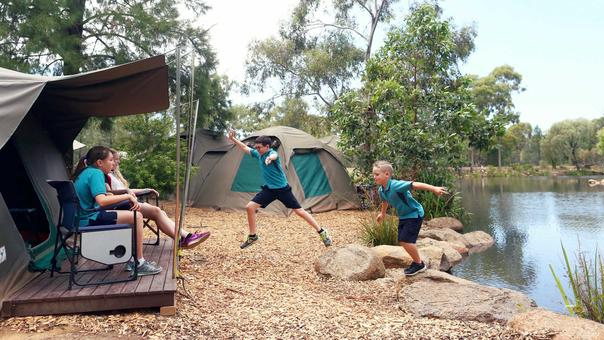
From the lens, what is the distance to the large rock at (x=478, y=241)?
799 centimetres

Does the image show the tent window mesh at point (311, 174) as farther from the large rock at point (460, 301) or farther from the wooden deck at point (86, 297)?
the wooden deck at point (86, 297)

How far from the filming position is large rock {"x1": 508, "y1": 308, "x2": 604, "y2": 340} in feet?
9.45

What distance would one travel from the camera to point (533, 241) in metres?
8.48

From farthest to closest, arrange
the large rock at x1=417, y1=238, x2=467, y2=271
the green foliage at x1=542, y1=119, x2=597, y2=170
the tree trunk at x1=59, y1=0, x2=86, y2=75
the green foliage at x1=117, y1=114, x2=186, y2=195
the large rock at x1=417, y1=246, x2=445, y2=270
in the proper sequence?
the green foliage at x1=542, y1=119, x2=597, y2=170, the green foliage at x1=117, y1=114, x2=186, y2=195, the tree trunk at x1=59, y1=0, x2=86, y2=75, the large rock at x1=417, y1=238, x2=467, y2=271, the large rock at x1=417, y1=246, x2=445, y2=270

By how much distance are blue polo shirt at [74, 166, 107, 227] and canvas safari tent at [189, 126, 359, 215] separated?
20.6 feet

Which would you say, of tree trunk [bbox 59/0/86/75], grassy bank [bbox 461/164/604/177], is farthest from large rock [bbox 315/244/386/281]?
grassy bank [bbox 461/164/604/177]

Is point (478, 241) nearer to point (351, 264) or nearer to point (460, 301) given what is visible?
point (351, 264)

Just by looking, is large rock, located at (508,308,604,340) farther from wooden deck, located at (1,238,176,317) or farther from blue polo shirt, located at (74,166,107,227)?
blue polo shirt, located at (74,166,107,227)

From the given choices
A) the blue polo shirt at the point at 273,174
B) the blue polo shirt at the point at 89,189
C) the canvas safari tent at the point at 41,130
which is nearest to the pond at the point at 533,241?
the blue polo shirt at the point at 273,174

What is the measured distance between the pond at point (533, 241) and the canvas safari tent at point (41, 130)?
4148 mm

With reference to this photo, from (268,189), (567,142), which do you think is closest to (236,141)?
(268,189)

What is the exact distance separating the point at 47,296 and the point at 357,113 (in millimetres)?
8359

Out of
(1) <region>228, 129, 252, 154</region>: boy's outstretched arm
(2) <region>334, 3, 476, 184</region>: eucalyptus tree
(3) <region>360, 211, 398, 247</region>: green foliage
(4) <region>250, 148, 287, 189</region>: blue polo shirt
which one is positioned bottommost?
(3) <region>360, 211, 398, 247</region>: green foliage

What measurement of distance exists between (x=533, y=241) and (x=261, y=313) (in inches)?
262
